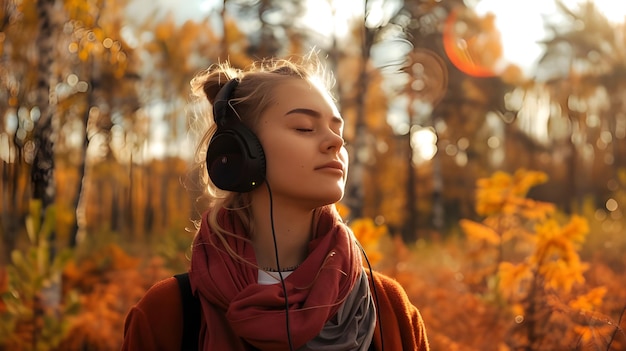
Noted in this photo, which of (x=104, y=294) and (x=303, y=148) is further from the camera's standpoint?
(x=104, y=294)

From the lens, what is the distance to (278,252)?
1.69 m

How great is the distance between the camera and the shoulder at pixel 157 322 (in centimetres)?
156

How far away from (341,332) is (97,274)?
745cm

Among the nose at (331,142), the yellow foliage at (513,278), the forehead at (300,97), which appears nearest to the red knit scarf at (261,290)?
the nose at (331,142)

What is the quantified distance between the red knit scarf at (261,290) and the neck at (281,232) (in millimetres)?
47

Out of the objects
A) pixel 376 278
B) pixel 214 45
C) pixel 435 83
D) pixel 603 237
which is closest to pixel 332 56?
pixel 435 83

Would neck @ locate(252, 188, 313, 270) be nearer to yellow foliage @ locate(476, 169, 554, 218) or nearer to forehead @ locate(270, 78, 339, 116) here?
forehead @ locate(270, 78, 339, 116)

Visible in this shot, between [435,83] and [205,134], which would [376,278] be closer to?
[205,134]

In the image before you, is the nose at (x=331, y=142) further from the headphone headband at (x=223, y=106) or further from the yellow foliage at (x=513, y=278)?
the yellow foliage at (x=513, y=278)

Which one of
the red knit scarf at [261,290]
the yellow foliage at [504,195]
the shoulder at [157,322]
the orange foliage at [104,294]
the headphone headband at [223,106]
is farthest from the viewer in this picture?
the orange foliage at [104,294]

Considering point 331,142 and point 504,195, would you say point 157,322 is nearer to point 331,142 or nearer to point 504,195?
point 331,142

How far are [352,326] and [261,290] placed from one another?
0.25 meters

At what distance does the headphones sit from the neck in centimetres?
10

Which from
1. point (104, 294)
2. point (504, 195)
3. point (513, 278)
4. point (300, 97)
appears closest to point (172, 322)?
point (300, 97)
